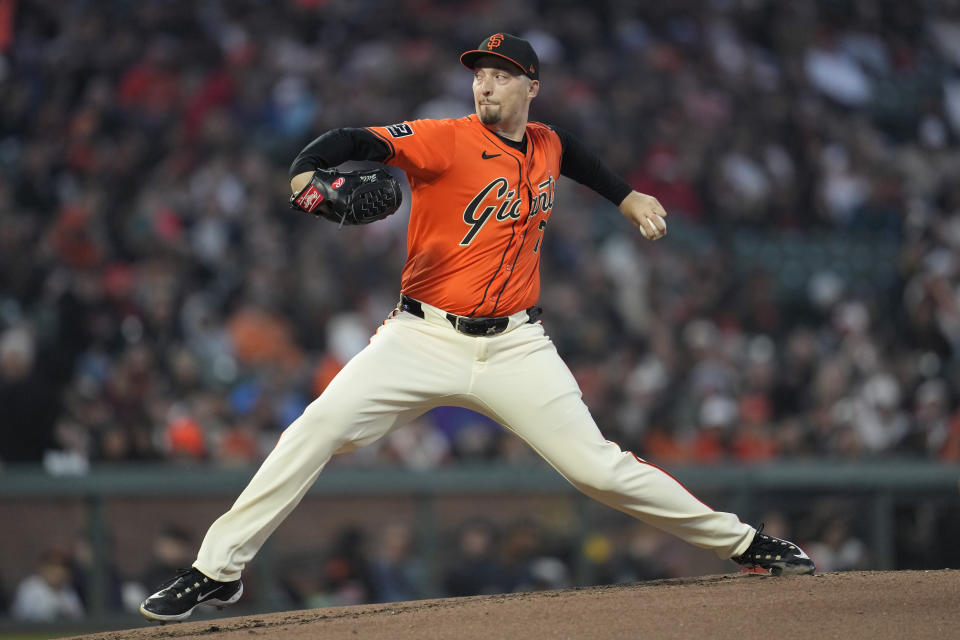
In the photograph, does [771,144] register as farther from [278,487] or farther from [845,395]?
[278,487]

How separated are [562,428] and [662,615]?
0.67 m

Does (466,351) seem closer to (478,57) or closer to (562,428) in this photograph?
(562,428)

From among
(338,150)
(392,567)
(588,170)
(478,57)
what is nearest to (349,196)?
(338,150)

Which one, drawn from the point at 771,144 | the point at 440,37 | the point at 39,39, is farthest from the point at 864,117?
the point at 39,39

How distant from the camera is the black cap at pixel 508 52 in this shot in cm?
414

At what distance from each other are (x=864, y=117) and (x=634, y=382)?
5.10 meters

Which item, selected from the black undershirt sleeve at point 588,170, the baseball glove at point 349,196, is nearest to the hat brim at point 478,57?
the black undershirt sleeve at point 588,170

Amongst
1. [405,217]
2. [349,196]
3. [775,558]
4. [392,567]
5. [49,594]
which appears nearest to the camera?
[349,196]

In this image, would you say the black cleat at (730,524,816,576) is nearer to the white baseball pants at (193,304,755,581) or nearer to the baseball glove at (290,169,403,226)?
the white baseball pants at (193,304,755,581)

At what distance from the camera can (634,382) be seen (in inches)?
354

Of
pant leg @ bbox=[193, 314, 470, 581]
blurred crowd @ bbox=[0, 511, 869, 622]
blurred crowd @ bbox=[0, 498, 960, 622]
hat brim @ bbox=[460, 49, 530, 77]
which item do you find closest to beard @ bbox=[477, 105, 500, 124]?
hat brim @ bbox=[460, 49, 530, 77]

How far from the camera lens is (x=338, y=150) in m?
3.81

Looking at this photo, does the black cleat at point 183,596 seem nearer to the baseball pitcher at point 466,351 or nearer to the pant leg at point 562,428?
the baseball pitcher at point 466,351

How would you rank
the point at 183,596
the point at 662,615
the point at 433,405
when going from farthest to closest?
the point at 433,405, the point at 662,615, the point at 183,596
